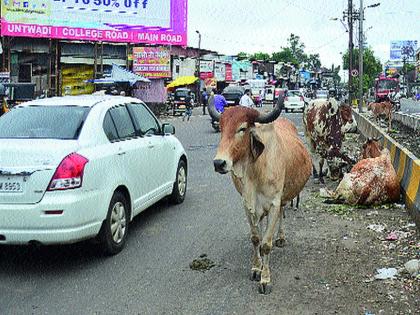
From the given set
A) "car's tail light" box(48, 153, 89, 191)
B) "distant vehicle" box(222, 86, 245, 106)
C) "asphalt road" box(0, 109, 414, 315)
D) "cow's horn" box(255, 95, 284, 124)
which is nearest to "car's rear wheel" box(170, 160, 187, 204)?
"asphalt road" box(0, 109, 414, 315)

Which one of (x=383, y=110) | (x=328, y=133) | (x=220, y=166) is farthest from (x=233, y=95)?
(x=220, y=166)

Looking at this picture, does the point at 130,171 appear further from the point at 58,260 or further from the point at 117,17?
the point at 117,17

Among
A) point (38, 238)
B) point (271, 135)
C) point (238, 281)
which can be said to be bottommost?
point (238, 281)

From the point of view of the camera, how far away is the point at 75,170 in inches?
228

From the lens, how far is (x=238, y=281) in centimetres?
577

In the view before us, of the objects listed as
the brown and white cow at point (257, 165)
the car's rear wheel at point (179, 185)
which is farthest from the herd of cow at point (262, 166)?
the car's rear wheel at point (179, 185)

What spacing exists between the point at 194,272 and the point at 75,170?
161 centimetres

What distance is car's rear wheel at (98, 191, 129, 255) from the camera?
6.30 m

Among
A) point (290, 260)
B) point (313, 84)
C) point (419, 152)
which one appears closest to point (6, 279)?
point (290, 260)

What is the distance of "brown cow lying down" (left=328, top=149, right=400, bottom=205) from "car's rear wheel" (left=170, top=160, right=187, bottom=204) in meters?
2.56

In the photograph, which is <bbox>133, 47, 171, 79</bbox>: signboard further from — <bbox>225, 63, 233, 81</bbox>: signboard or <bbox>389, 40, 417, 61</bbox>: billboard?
<bbox>389, 40, 417, 61</bbox>: billboard

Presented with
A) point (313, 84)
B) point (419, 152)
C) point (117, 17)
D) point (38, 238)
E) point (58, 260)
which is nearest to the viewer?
point (38, 238)

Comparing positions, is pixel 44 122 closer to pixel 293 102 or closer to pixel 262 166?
pixel 262 166

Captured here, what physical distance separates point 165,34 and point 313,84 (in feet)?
173
